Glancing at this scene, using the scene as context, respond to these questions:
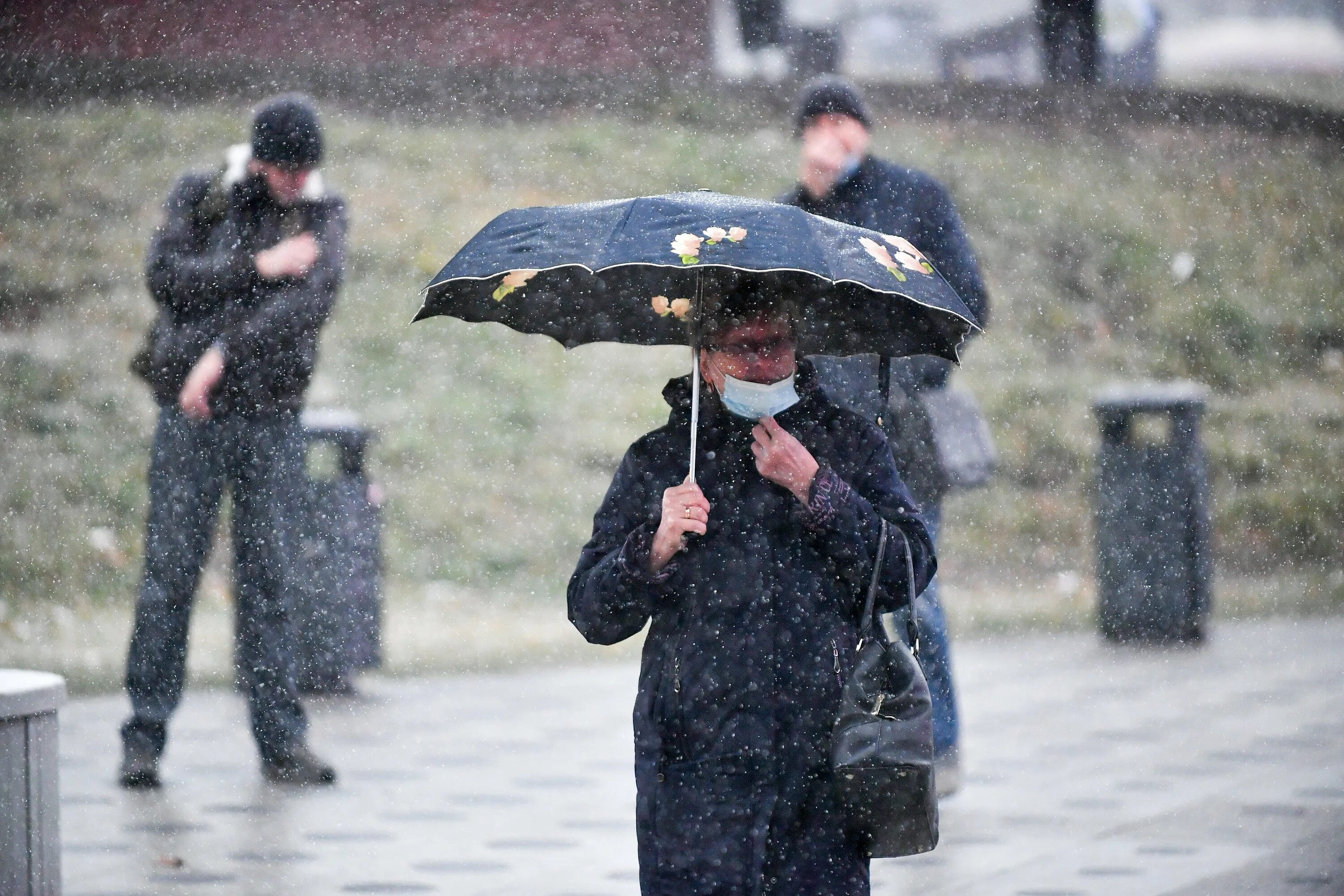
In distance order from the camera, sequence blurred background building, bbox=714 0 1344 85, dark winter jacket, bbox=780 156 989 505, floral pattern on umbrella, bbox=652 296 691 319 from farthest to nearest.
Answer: blurred background building, bbox=714 0 1344 85
dark winter jacket, bbox=780 156 989 505
floral pattern on umbrella, bbox=652 296 691 319

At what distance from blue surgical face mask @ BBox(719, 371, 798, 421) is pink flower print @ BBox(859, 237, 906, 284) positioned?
0.30 m

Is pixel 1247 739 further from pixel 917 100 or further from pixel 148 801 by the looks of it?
pixel 917 100

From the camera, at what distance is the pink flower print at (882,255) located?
150 inches

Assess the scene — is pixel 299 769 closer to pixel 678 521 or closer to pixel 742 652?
pixel 742 652

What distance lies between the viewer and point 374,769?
6.80 m

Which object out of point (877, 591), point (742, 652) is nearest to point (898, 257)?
point (877, 591)

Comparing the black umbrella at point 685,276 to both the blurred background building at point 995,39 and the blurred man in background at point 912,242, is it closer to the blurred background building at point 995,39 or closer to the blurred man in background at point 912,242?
the blurred man in background at point 912,242

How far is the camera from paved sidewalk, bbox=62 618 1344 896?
5.32 meters

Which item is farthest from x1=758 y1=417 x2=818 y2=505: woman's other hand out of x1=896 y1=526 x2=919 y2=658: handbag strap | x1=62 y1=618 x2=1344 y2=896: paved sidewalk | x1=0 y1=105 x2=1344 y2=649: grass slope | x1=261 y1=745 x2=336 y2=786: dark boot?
x1=0 y1=105 x2=1344 y2=649: grass slope

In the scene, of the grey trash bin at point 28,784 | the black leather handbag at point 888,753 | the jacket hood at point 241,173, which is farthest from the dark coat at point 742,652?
the jacket hood at point 241,173

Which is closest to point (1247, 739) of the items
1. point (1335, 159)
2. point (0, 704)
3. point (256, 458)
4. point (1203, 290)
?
point (256, 458)

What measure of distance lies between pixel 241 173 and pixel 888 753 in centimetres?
370

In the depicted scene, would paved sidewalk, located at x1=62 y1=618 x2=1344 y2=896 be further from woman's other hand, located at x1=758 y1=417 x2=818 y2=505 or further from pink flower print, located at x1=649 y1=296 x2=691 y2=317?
woman's other hand, located at x1=758 y1=417 x2=818 y2=505

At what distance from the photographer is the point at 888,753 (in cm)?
345
